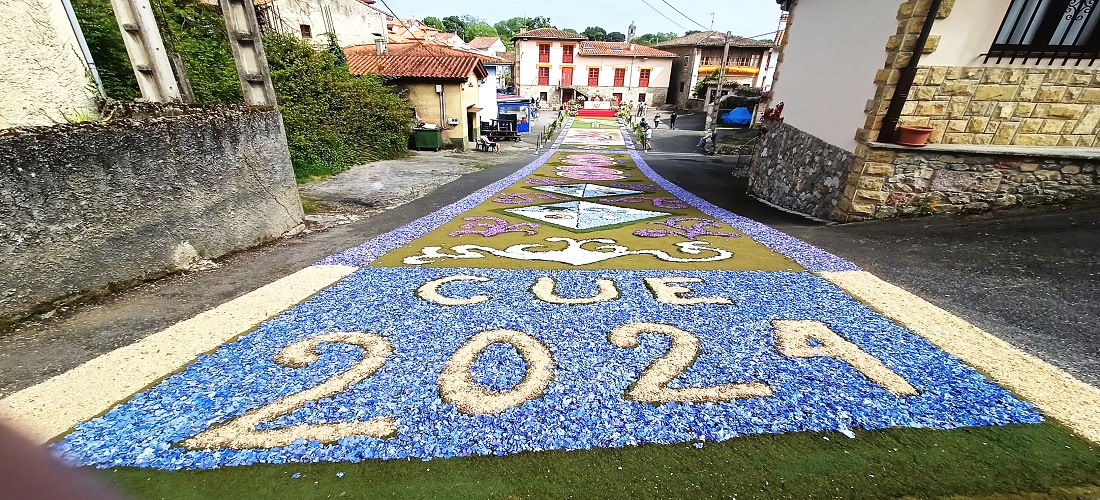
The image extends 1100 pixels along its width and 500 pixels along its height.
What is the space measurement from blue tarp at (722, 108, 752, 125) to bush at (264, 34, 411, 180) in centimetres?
2164

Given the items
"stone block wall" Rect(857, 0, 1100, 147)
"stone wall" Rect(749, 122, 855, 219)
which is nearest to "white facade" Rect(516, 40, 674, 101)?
"stone wall" Rect(749, 122, 855, 219)

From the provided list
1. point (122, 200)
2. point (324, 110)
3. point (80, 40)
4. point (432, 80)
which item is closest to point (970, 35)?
point (122, 200)

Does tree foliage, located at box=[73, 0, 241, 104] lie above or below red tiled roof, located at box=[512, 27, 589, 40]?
below

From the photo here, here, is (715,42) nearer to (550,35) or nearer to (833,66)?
(550,35)

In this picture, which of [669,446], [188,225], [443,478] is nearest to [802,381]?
[669,446]

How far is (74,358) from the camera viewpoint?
335 cm

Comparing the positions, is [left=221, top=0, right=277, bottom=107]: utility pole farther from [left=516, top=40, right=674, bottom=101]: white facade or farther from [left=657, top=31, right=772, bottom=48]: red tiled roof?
[left=657, top=31, right=772, bottom=48]: red tiled roof

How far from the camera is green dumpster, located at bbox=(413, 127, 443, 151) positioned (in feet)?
58.5

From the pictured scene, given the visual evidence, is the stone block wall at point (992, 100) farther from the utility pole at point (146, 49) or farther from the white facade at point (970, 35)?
the utility pole at point (146, 49)

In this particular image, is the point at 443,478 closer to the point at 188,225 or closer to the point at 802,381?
the point at 802,381

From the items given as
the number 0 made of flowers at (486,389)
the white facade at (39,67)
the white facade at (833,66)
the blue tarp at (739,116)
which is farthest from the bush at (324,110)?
the blue tarp at (739,116)

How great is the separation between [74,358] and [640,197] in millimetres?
9440

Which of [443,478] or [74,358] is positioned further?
[74,358]

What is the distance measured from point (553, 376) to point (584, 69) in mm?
47210
